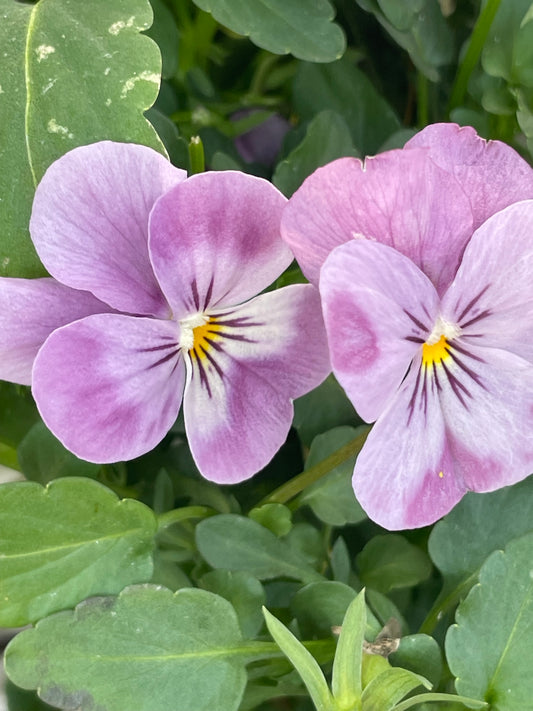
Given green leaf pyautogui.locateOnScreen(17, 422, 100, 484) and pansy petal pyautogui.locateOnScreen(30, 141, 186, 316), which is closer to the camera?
pansy petal pyautogui.locateOnScreen(30, 141, 186, 316)

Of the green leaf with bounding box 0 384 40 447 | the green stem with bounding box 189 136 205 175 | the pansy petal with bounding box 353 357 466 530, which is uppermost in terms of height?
the green stem with bounding box 189 136 205 175

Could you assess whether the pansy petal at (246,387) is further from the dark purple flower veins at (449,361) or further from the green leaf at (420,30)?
the green leaf at (420,30)

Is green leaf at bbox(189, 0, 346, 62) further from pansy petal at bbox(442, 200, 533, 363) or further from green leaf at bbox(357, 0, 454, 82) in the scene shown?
pansy petal at bbox(442, 200, 533, 363)

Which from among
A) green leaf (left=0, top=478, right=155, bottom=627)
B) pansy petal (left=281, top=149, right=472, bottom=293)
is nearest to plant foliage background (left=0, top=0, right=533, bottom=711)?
green leaf (left=0, top=478, right=155, bottom=627)

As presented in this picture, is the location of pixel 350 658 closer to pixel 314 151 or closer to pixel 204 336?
pixel 204 336

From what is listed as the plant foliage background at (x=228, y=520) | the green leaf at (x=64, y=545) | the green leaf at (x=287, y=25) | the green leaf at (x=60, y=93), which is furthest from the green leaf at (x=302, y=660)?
the green leaf at (x=287, y=25)

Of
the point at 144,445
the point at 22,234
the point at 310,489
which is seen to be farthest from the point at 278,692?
the point at 22,234
